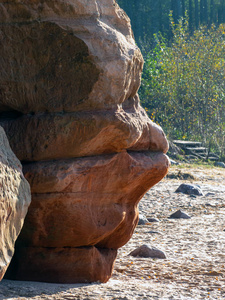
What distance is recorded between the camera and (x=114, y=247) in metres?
5.28

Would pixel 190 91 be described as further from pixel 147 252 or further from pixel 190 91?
pixel 147 252

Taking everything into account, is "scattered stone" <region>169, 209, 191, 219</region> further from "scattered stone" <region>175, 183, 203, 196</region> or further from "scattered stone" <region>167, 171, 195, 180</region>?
"scattered stone" <region>167, 171, 195, 180</region>

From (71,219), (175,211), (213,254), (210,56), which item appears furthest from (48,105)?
(210,56)

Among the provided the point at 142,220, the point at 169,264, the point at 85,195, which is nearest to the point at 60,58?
the point at 85,195

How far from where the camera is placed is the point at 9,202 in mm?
3381

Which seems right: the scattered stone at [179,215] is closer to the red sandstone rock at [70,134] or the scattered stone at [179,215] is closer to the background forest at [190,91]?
the red sandstone rock at [70,134]

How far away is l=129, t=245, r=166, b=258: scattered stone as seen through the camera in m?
6.35

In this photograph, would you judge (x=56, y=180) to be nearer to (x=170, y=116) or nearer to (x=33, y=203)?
(x=33, y=203)

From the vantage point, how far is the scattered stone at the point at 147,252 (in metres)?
6.35

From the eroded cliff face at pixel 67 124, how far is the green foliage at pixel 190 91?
568 inches

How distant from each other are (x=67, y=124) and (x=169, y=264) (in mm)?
2449

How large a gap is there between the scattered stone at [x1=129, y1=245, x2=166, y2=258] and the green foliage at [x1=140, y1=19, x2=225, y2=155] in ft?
42.0

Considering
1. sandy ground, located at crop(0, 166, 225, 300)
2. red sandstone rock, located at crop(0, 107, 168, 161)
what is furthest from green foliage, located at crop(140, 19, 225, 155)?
red sandstone rock, located at crop(0, 107, 168, 161)

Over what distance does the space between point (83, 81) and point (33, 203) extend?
112 centimetres
